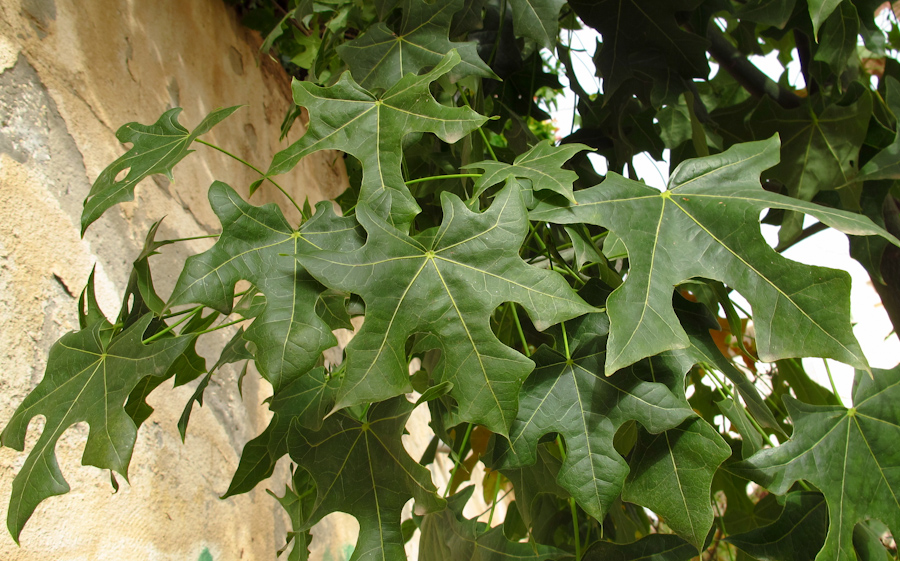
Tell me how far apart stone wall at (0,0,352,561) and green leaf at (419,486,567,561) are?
450 mm

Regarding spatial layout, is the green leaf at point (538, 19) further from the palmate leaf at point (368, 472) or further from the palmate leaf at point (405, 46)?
the palmate leaf at point (368, 472)

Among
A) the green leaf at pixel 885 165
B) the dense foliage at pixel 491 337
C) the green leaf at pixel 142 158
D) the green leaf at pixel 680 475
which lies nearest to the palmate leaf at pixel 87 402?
the dense foliage at pixel 491 337

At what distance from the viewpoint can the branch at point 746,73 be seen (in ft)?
3.21

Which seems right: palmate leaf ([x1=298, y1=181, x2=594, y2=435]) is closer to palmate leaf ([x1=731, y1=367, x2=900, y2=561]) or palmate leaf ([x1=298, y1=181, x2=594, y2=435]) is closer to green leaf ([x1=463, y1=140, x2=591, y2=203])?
green leaf ([x1=463, y1=140, x2=591, y2=203])

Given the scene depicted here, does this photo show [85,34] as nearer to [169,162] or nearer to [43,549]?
[169,162]

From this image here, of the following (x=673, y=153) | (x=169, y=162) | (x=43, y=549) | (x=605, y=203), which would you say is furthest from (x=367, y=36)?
(x=43, y=549)

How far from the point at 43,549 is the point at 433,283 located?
2.01 feet

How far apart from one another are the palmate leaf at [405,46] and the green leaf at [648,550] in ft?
1.95

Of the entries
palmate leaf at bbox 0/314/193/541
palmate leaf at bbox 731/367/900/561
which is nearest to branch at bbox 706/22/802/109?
palmate leaf at bbox 731/367/900/561

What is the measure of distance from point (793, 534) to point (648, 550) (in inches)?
6.3

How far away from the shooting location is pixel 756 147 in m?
0.60

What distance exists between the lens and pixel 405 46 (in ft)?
2.49

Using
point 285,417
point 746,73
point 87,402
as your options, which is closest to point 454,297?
point 285,417

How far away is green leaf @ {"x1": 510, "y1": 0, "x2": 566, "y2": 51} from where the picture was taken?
0.72 m
